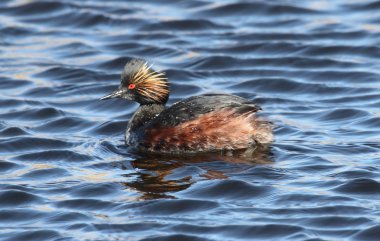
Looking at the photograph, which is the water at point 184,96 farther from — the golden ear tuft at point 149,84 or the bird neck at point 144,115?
the golden ear tuft at point 149,84

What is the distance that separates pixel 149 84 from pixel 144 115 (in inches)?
14.2

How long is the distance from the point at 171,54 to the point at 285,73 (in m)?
1.92

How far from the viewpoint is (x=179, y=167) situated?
11.0 metres

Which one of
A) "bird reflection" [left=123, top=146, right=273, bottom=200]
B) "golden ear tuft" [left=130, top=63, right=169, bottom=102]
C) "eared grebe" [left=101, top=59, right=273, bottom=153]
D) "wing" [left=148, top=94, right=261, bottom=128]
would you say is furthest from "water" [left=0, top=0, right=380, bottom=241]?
"golden ear tuft" [left=130, top=63, right=169, bottom=102]

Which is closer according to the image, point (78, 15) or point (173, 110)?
point (173, 110)

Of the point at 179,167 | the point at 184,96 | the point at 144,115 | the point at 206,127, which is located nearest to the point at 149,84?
the point at 144,115

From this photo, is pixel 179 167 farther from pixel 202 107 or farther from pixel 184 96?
pixel 184 96

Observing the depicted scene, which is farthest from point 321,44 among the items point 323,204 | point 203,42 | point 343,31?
point 323,204

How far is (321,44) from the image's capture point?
15672 millimetres

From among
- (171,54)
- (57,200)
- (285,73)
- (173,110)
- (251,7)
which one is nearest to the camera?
(57,200)

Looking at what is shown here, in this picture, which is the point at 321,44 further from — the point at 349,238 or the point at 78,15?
the point at 349,238

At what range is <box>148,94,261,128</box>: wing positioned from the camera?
37.0 feet

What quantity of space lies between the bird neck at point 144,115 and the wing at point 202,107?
0.48 m

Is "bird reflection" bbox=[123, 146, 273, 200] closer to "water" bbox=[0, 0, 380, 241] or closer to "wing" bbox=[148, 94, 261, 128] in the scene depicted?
"water" bbox=[0, 0, 380, 241]
